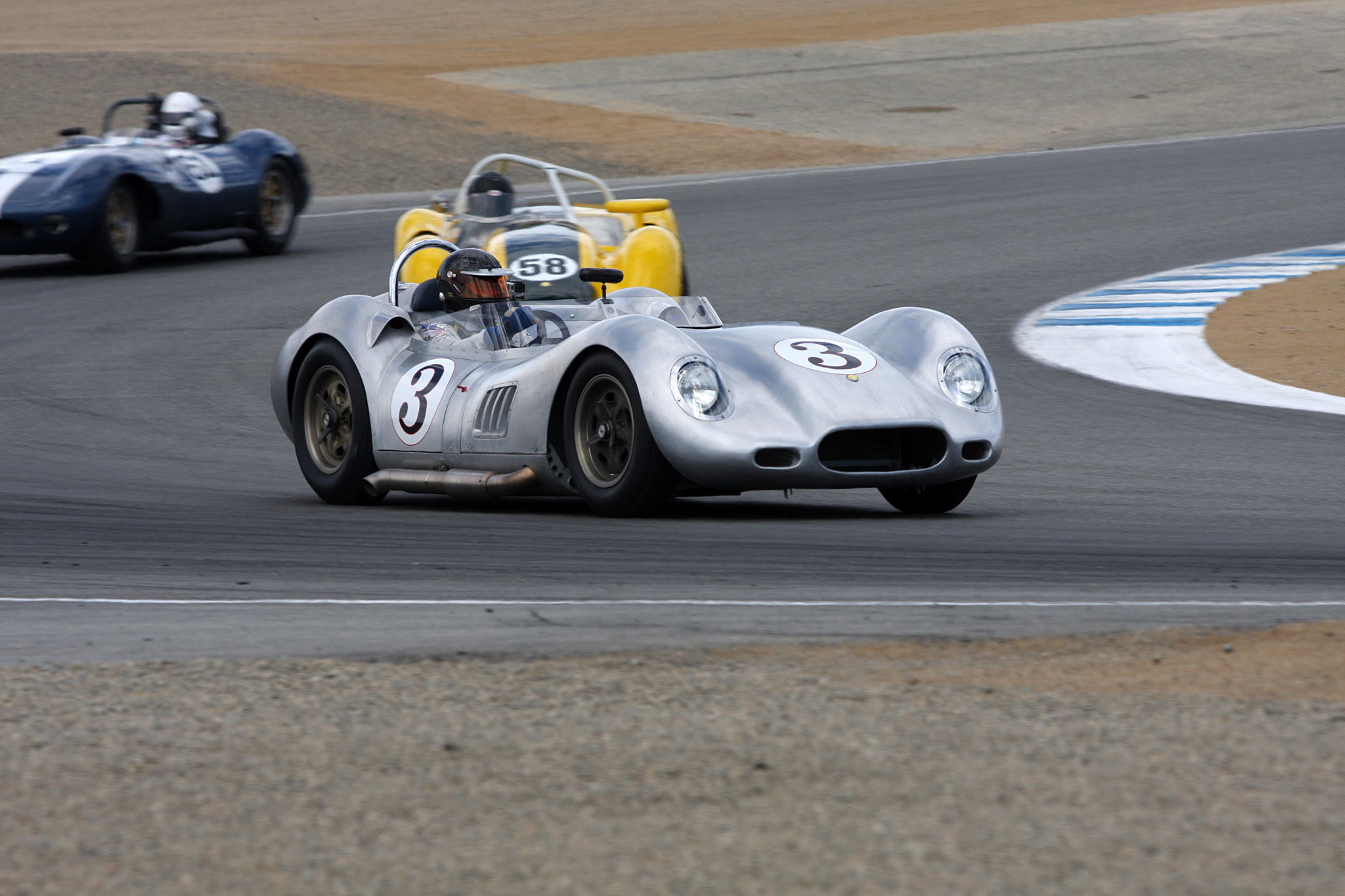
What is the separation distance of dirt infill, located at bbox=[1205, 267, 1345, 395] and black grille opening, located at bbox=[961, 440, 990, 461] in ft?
13.7

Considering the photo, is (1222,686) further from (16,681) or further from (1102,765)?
(16,681)

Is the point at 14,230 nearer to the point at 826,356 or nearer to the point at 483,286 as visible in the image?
the point at 483,286

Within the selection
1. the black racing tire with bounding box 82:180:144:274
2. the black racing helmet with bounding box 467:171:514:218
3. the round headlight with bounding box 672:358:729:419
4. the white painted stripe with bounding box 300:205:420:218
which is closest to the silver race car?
the round headlight with bounding box 672:358:729:419

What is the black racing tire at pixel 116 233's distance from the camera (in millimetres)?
16250

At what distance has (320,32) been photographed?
45094 mm

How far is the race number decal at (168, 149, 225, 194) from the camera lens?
16.9 meters

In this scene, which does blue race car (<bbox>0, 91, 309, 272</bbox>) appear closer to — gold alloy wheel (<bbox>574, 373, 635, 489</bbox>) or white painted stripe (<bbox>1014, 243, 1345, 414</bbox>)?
white painted stripe (<bbox>1014, 243, 1345, 414</bbox>)

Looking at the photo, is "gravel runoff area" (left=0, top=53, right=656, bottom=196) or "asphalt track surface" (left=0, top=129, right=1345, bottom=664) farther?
"gravel runoff area" (left=0, top=53, right=656, bottom=196)

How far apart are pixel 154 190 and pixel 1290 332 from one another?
911 cm

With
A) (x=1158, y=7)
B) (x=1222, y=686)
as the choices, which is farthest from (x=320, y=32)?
(x=1222, y=686)

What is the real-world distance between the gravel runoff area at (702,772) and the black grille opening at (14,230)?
11726 mm

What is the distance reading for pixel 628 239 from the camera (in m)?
12.3

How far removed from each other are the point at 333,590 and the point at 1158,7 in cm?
4023

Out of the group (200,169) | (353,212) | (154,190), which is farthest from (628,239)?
(353,212)
